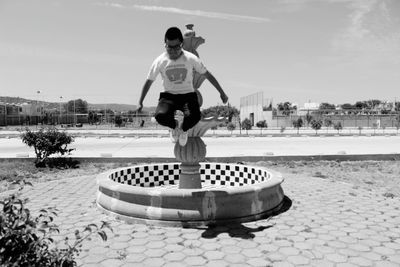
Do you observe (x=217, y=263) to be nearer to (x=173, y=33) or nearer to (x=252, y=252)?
(x=252, y=252)

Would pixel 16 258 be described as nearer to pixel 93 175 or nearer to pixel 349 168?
pixel 93 175

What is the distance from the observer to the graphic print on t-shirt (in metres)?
5.68

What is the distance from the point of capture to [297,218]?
551 cm

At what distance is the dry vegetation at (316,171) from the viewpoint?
9055 millimetres

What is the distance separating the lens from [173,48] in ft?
18.2

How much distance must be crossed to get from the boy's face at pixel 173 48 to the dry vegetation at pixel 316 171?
17.3 feet

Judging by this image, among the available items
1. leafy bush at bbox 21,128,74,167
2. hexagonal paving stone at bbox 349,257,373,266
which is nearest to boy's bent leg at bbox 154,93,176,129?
hexagonal paving stone at bbox 349,257,373,266

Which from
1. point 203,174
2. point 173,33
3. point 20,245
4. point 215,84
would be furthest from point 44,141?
point 20,245

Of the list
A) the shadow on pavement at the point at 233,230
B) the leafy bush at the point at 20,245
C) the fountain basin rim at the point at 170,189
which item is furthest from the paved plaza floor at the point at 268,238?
the leafy bush at the point at 20,245

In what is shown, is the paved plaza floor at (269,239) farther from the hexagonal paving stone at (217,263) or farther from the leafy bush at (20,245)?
the leafy bush at (20,245)

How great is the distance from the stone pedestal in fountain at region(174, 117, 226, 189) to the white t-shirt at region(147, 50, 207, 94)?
717mm

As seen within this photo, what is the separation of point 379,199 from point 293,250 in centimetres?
360

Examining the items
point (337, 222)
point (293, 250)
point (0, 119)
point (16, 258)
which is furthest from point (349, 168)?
point (0, 119)

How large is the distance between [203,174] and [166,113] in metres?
3.03
